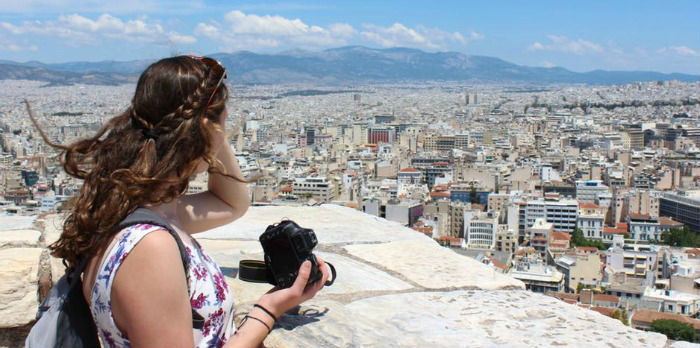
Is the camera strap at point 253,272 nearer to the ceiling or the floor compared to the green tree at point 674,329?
nearer to the ceiling

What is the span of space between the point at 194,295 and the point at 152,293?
0.07m

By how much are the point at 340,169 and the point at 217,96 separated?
2834cm

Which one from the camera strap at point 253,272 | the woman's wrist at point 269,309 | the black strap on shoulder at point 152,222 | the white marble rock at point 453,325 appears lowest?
the white marble rock at point 453,325

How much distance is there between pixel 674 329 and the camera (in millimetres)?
10055

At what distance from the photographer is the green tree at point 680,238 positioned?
19891 millimetres

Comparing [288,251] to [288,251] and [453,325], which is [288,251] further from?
[453,325]

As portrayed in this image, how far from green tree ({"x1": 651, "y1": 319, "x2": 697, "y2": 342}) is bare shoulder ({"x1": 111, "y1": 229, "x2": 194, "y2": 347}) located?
10.2m

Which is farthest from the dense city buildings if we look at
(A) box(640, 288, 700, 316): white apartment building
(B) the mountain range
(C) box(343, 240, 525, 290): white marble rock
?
(B) the mountain range

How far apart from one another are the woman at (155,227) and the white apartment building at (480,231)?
18.2m

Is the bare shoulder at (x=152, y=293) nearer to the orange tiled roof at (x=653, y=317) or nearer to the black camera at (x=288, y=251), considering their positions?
the black camera at (x=288, y=251)

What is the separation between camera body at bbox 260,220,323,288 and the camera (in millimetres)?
785

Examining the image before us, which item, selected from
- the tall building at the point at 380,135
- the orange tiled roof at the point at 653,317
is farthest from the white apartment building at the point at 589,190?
the tall building at the point at 380,135

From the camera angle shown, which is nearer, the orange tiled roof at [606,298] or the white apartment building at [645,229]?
the orange tiled roof at [606,298]

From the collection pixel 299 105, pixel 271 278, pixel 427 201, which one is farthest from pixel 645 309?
pixel 299 105
